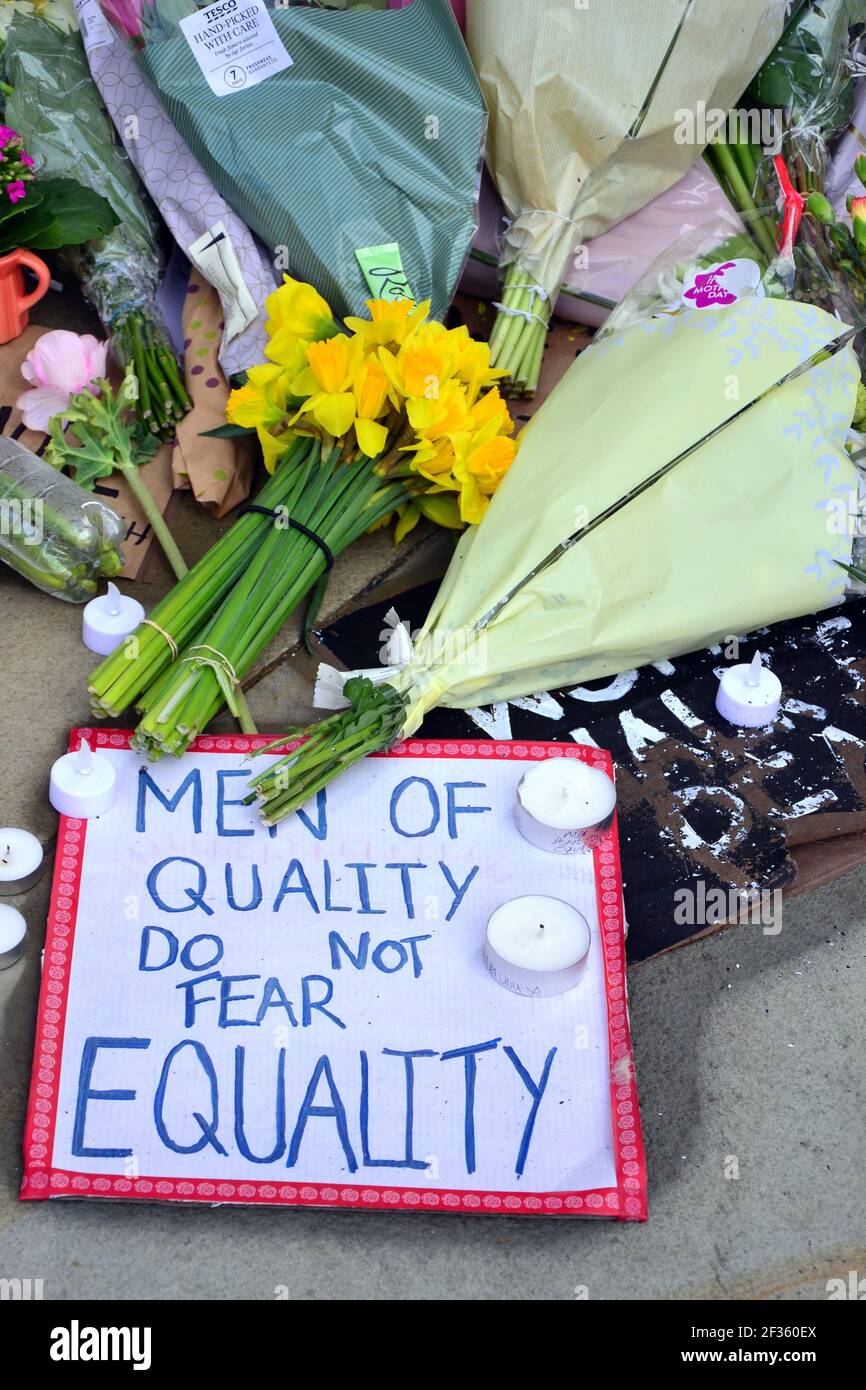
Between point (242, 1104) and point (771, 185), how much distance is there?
1673 mm

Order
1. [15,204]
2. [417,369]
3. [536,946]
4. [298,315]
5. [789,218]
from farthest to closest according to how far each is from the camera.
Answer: [15,204] < [789,218] < [298,315] < [417,369] < [536,946]

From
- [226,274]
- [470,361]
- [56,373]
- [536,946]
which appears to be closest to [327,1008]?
[536,946]

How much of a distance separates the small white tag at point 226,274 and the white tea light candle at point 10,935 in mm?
985

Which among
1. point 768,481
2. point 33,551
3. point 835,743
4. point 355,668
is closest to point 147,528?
point 33,551

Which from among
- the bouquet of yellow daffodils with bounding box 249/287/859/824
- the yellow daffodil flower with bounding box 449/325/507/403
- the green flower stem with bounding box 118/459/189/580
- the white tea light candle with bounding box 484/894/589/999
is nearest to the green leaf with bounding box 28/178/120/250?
the green flower stem with bounding box 118/459/189/580

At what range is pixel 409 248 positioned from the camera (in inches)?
89.0

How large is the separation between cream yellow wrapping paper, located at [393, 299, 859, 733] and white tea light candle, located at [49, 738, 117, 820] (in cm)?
40

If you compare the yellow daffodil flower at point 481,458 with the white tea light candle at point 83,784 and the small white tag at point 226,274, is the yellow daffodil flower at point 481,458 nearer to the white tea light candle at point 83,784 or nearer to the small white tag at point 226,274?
the small white tag at point 226,274

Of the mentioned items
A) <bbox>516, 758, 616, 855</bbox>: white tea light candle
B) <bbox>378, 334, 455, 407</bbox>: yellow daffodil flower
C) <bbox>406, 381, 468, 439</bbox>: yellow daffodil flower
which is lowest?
<bbox>516, 758, 616, 855</bbox>: white tea light candle

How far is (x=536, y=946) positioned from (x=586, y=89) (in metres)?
1.41

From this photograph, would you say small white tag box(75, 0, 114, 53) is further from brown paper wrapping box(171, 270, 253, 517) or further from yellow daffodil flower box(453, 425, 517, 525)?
yellow daffodil flower box(453, 425, 517, 525)

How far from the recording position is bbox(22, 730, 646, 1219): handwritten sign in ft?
5.02

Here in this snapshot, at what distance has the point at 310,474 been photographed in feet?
6.63

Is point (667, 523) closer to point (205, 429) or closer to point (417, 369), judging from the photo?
point (417, 369)
